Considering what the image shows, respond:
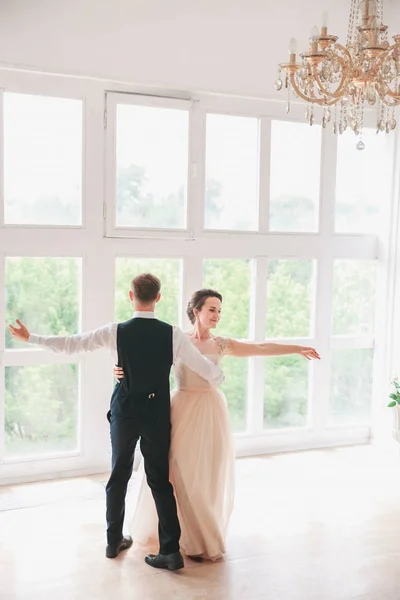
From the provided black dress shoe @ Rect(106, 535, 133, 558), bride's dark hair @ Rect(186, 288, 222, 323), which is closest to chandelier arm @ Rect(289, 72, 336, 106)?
bride's dark hair @ Rect(186, 288, 222, 323)

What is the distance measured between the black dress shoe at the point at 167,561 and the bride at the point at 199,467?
127 millimetres

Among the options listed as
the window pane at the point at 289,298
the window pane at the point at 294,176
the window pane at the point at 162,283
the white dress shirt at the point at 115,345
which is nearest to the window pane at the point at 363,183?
the window pane at the point at 294,176

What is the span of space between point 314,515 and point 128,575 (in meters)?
1.22

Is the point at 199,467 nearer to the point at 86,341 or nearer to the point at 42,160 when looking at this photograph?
the point at 86,341

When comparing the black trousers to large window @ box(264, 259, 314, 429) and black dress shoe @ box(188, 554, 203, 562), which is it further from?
large window @ box(264, 259, 314, 429)

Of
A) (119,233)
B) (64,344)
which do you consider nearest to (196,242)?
(119,233)

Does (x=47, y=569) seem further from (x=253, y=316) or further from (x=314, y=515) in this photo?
(x=253, y=316)

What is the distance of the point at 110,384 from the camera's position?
15.4 feet

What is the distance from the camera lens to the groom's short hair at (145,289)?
336 cm

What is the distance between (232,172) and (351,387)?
1.85 metres

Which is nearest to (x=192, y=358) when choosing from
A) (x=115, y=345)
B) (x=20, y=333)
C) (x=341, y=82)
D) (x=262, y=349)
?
(x=115, y=345)

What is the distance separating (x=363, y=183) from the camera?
5.41m

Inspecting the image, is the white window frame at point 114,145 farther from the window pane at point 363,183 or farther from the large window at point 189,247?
the window pane at point 363,183

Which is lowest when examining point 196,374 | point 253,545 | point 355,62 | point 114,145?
point 253,545
